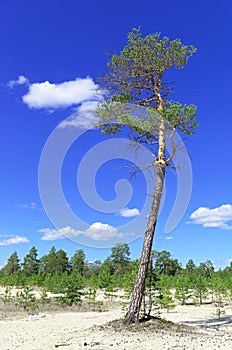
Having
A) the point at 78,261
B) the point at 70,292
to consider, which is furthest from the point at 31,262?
the point at 70,292

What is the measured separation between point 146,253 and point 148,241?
0.35 m

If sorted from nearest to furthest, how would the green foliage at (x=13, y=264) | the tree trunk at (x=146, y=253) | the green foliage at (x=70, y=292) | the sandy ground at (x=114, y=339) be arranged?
1. the sandy ground at (x=114, y=339)
2. the tree trunk at (x=146, y=253)
3. the green foliage at (x=70, y=292)
4. the green foliage at (x=13, y=264)

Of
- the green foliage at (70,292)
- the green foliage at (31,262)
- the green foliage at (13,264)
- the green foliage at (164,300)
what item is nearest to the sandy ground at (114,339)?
the green foliage at (164,300)

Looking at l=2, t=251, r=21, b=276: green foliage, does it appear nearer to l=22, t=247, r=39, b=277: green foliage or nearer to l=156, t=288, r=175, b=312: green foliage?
l=22, t=247, r=39, b=277: green foliage

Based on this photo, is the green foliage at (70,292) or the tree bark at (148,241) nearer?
the tree bark at (148,241)

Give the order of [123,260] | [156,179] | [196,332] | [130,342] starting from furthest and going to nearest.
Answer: [123,260]
[156,179]
[196,332]
[130,342]

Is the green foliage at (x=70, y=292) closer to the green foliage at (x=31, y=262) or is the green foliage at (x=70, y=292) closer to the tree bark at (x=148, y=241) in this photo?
the tree bark at (x=148, y=241)

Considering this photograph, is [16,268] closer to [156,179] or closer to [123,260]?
[123,260]

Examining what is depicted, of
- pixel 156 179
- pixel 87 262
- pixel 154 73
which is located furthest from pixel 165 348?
pixel 87 262

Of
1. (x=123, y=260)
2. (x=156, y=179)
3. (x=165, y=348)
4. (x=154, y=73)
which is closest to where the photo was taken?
(x=165, y=348)

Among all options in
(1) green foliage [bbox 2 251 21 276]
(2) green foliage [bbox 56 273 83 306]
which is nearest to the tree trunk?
(2) green foliage [bbox 56 273 83 306]

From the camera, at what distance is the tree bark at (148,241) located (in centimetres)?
969

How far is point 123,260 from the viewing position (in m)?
53.2

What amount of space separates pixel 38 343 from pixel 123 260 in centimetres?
4522
